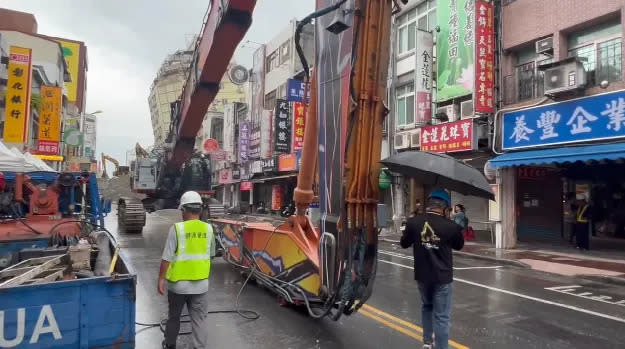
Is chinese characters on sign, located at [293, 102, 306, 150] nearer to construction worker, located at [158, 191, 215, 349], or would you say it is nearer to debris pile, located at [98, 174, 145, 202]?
debris pile, located at [98, 174, 145, 202]

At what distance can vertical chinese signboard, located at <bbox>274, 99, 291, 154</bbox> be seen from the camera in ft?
89.9

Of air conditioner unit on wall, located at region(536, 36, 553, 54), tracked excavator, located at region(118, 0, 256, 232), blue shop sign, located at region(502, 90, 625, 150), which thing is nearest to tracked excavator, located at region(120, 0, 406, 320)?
tracked excavator, located at region(118, 0, 256, 232)

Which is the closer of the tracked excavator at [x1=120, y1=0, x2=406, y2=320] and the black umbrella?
the black umbrella

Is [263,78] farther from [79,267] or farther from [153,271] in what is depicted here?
[79,267]

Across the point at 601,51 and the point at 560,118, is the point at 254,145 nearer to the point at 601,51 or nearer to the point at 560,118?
the point at 560,118

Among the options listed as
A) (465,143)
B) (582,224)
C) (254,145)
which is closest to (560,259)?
(582,224)

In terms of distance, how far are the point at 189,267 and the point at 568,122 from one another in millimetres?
12218

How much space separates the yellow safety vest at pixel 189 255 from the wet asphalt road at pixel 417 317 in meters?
1.17

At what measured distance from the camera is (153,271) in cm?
980

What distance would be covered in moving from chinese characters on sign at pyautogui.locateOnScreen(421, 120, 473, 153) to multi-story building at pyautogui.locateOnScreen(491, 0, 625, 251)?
935 millimetres

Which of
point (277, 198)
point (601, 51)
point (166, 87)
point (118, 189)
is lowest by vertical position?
point (277, 198)

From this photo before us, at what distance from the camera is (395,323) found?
6102mm

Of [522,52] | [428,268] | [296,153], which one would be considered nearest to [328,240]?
[428,268]

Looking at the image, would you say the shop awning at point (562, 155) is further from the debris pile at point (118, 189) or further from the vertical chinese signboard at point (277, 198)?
the vertical chinese signboard at point (277, 198)
